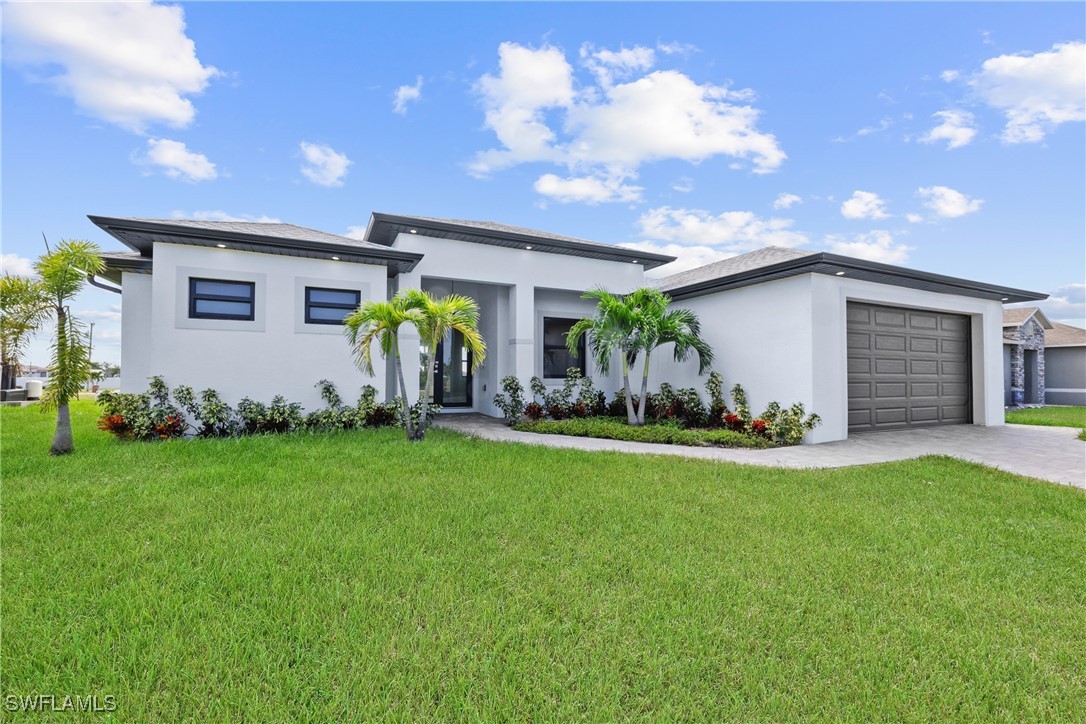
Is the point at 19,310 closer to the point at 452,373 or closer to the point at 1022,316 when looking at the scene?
the point at 452,373

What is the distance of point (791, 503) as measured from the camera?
4.70 metres

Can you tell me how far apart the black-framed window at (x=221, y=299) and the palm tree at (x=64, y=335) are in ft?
5.43

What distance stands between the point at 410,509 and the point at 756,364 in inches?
318

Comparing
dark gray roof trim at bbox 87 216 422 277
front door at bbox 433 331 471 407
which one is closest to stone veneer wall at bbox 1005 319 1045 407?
front door at bbox 433 331 471 407

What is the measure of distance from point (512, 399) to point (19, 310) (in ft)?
28.3

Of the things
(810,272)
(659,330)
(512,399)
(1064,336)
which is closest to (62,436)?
(512,399)

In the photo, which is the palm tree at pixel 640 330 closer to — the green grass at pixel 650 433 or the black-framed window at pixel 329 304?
the green grass at pixel 650 433

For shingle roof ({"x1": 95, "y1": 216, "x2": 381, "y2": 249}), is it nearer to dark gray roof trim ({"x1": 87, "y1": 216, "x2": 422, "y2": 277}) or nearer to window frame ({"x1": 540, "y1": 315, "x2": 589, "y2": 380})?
dark gray roof trim ({"x1": 87, "y1": 216, "x2": 422, "y2": 277})

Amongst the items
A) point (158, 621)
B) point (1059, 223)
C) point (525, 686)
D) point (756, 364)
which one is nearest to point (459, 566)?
point (525, 686)

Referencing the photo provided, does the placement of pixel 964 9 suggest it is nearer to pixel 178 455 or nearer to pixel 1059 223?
pixel 1059 223

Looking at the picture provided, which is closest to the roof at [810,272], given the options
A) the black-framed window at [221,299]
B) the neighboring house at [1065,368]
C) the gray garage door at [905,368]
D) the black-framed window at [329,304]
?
the gray garage door at [905,368]

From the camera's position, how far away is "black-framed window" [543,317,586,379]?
12.9 m

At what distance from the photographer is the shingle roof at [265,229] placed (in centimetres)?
839

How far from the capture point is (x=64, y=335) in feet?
22.9
